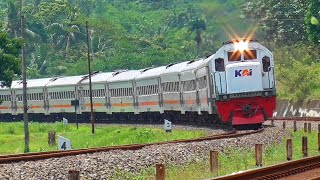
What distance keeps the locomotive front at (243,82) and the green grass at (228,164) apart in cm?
615

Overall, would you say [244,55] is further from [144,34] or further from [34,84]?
[144,34]

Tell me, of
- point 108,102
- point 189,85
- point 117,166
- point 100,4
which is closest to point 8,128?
point 108,102

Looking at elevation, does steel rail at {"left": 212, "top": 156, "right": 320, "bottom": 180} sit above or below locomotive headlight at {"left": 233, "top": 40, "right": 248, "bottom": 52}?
below

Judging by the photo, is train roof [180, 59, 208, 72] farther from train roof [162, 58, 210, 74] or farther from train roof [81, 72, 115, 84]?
train roof [81, 72, 115, 84]

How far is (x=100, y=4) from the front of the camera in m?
141

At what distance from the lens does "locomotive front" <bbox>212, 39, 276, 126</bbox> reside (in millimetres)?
32469

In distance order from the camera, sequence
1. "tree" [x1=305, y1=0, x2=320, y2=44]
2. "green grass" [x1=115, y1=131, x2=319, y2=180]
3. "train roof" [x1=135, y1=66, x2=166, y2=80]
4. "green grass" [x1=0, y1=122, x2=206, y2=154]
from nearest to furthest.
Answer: "green grass" [x1=115, y1=131, x2=319, y2=180], "green grass" [x1=0, y1=122, x2=206, y2=154], "train roof" [x1=135, y1=66, x2=166, y2=80], "tree" [x1=305, y1=0, x2=320, y2=44]

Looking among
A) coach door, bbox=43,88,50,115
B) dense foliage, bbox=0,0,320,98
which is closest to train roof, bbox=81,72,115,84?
coach door, bbox=43,88,50,115

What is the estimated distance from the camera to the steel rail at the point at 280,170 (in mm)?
15805

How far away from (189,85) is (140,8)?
10370cm

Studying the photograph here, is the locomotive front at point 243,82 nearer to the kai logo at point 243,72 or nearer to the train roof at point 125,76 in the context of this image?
the kai logo at point 243,72

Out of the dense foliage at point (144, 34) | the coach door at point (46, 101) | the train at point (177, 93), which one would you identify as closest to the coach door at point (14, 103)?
the train at point (177, 93)

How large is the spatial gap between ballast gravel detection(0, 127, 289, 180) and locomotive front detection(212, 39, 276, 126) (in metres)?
8.30

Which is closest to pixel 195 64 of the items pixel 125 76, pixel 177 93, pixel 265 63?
pixel 177 93
